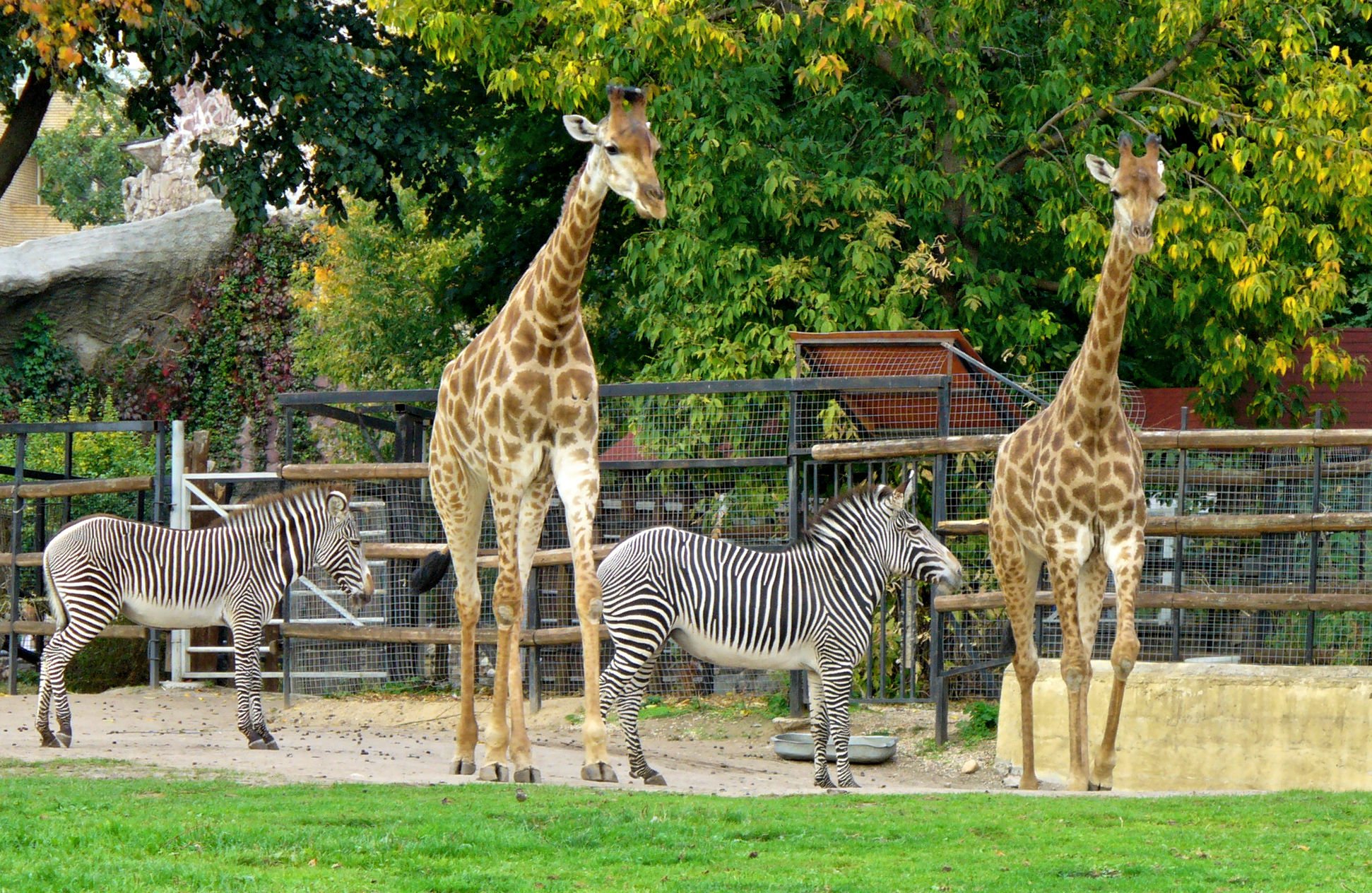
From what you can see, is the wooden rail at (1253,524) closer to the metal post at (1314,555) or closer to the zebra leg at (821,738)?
the metal post at (1314,555)

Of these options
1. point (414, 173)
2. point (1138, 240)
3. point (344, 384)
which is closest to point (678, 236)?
point (414, 173)

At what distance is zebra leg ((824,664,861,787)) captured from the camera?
33.7 ft

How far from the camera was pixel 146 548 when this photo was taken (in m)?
12.0

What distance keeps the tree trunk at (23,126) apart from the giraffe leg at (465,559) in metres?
5.24

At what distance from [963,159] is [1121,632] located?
7626 mm

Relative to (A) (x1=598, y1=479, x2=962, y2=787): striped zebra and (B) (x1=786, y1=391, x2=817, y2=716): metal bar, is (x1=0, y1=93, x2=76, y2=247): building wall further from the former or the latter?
(A) (x1=598, y1=479, x2=962, y2=787): striped zebra

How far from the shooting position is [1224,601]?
11.2 m

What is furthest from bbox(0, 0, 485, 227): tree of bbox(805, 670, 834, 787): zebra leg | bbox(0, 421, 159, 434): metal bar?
bbox(805, 670, 834, 787): zebra leg

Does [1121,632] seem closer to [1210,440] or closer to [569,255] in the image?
[1210,440]

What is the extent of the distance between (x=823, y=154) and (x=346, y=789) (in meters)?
8.83

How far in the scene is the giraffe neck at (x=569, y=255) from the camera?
8500 millimetres

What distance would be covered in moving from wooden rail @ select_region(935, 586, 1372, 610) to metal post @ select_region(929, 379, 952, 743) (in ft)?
1.15

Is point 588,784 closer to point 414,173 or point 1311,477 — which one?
point 1311,477

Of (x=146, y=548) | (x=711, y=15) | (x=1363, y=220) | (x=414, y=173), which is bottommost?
(x=146, y=548)
